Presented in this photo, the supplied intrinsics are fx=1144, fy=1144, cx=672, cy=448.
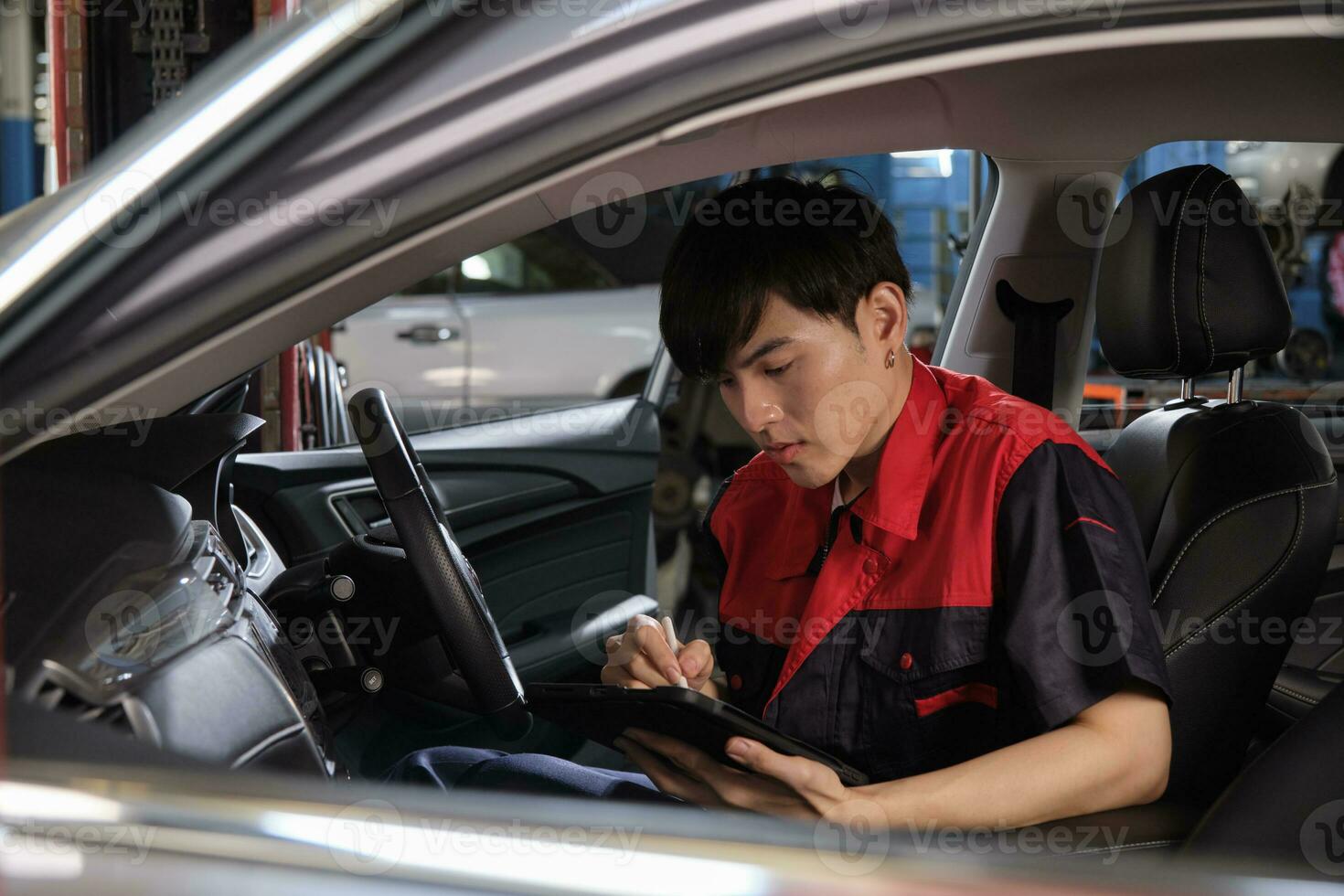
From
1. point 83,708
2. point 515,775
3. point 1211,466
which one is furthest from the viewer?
point 1211,466

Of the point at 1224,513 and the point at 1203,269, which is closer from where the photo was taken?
the point at 1224,513

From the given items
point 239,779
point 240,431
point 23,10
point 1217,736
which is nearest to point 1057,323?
point 1217,736

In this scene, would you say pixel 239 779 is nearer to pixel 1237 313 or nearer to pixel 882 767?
pixel 882 767

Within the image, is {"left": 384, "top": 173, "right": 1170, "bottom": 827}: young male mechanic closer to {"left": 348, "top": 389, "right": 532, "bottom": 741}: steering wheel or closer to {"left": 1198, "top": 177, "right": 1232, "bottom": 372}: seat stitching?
{"left": 348, "top": 389, "right": 532, "bottom": 741}: steering wheel

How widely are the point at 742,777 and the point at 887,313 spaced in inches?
20.6

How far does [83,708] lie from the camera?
0.70 metres

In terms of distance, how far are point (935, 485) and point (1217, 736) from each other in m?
0.43

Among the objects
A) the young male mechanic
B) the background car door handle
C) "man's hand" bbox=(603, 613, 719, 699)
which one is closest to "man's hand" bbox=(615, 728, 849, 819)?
the young male mechanic

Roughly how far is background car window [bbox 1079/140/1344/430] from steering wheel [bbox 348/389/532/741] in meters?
0.97

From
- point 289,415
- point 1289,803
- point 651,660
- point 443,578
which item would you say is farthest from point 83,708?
Answer: point 289,415

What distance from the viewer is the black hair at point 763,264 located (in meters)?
1.20

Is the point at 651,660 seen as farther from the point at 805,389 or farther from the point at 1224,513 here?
the point at 1224,513

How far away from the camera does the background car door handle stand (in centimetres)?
506

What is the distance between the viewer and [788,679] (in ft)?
4.03
